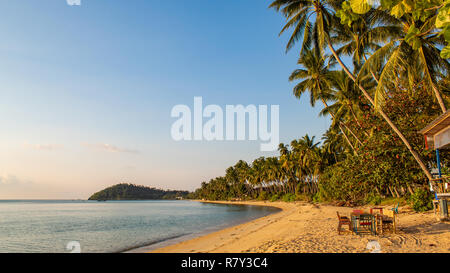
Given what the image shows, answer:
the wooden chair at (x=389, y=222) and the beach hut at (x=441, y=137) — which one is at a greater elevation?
the beach hut at (x=441, y=137)

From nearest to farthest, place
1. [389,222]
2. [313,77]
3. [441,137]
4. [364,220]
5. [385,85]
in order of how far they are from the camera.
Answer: [441,137]
[389,222]
[364,220]
[385,85]
[313,77]

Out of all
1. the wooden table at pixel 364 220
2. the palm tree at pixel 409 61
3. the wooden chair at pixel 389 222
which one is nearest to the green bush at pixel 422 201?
the palm tree at pixel 409 61

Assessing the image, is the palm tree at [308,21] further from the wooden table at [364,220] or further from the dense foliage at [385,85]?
the wooden table at [364,220]

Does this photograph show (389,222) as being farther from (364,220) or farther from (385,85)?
(385,85)

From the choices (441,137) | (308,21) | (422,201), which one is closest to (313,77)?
(308,21)

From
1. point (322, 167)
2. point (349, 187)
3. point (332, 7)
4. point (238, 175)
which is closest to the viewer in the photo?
point (332, 7)

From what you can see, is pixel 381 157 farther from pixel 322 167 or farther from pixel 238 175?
pixel 238 175

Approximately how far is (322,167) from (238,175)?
62.1m

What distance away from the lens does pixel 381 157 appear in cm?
1505

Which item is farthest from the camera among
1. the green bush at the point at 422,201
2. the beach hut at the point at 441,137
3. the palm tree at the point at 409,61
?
the green bush at the point at 422,201

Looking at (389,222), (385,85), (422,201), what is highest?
(385,85)

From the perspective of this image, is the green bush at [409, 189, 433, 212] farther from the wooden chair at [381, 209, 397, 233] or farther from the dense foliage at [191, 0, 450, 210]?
the wooden chair at [381, 209, 397, 233]
